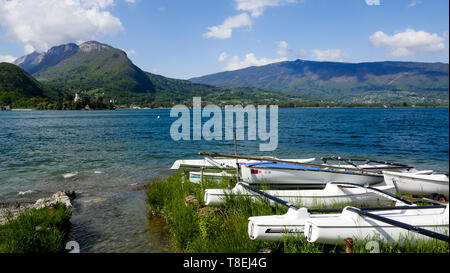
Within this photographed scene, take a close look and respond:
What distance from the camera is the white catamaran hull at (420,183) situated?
11.0 metres

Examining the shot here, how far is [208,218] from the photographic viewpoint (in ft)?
26.8

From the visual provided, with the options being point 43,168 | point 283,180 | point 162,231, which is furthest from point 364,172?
point 43,168

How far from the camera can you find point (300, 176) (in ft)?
40.9

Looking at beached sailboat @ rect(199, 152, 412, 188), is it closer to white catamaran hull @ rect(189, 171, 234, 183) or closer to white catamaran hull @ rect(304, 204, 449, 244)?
white catamaran hull @ rect(189, 171, 234, 183)

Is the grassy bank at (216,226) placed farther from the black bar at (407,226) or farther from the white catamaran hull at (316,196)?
the black bar at (407,226)

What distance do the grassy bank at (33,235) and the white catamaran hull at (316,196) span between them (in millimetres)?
4420

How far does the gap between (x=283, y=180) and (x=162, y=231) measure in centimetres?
586

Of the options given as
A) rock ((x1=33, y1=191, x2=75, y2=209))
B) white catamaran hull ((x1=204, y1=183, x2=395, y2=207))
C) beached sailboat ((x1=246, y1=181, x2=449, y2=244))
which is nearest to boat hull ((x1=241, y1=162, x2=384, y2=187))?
white catamaran hull ((x1=204, y1=183, x2=395, y2=207))

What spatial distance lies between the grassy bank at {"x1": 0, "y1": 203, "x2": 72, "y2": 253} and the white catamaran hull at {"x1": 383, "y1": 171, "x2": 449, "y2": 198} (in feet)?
40.4

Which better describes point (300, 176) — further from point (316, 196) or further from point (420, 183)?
point (420, 183)

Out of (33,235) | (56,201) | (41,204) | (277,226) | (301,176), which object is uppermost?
(277,226)

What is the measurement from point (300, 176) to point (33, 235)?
395 inches

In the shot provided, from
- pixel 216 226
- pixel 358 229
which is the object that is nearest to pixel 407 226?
pixel 358 229

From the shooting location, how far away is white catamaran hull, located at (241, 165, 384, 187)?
1195 cm
